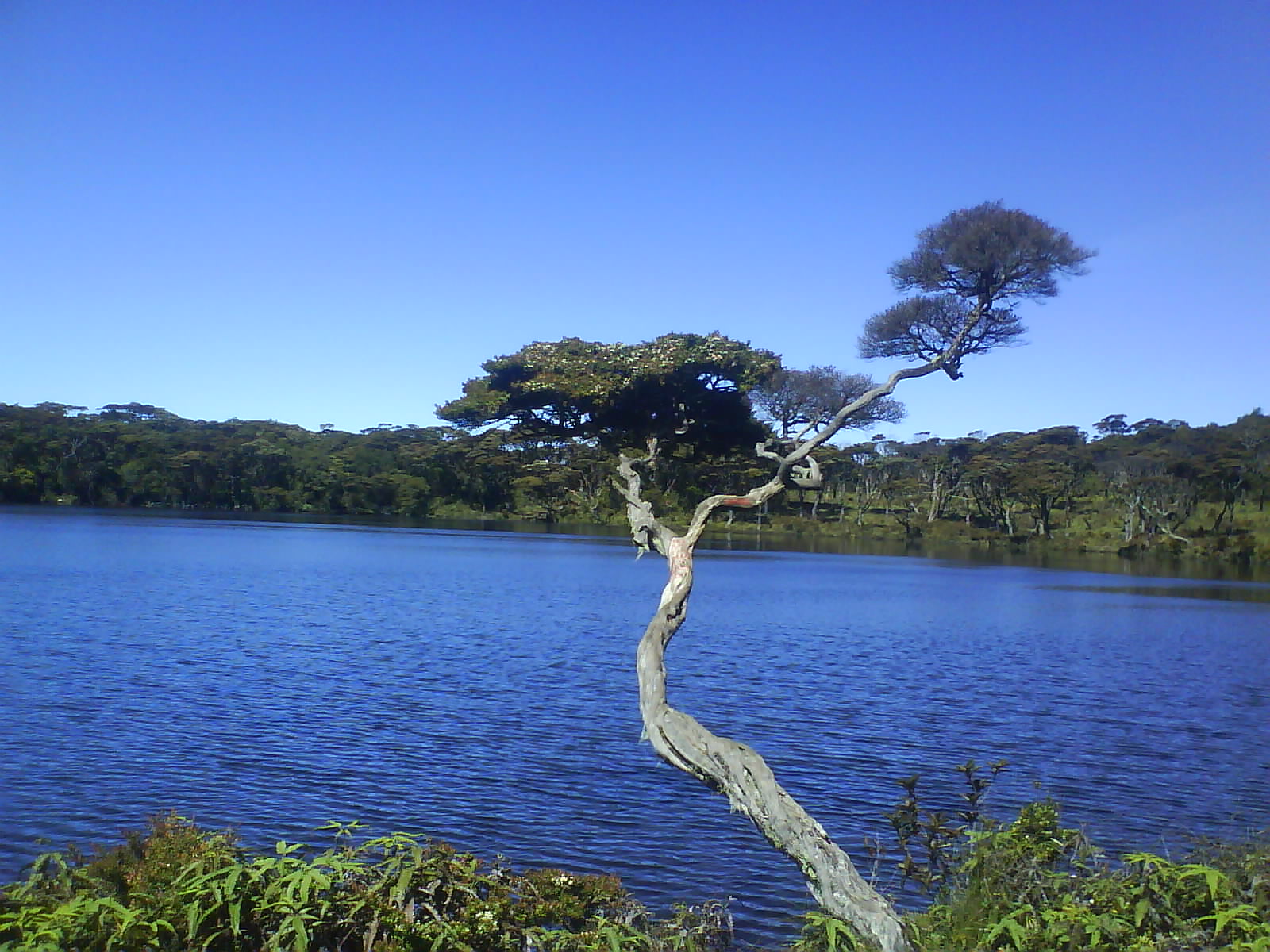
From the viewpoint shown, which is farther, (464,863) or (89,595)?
(89,595)

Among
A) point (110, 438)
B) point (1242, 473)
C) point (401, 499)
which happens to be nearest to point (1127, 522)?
point (1242, 473)

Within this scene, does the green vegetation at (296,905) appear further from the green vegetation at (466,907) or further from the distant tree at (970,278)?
the distant tree at (970,278)

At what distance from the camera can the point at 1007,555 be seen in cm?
7356

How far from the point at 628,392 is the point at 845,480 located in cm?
8917

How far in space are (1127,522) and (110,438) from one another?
305ft

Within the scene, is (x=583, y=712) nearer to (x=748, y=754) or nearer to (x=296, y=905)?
(x=748, y=754)

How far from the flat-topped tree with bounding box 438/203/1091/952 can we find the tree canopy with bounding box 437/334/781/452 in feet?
0.03

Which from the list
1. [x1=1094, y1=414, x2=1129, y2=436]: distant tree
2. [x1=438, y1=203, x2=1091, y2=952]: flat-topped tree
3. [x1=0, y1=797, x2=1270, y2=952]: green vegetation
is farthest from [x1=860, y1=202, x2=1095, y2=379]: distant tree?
[x1=1094, y1=414, x2=1129, y2=436]: distant tree

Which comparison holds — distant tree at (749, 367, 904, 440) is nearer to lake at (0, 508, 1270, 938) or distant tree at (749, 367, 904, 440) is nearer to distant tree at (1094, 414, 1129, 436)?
lake at (0, 508, 1270, 938)

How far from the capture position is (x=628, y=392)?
23.1 ft

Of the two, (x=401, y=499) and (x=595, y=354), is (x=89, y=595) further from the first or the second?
(x=401, y=499)

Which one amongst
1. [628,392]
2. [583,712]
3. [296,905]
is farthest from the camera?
[583,712]

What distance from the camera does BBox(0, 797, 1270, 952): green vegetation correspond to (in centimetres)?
479

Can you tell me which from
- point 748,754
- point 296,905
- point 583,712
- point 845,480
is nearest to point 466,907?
point 296,905
